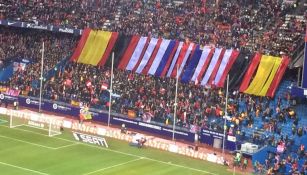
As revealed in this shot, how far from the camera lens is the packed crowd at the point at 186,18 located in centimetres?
5541

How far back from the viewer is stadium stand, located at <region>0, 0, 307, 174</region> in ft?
163

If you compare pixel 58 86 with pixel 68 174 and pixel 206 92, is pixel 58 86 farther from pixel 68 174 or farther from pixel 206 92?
pixel 68 174

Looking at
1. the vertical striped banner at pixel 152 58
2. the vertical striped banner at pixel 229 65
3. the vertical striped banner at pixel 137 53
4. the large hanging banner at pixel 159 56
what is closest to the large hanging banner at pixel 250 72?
the vertical striped banner at pixel 229 65

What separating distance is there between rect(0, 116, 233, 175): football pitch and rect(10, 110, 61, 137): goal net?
47.7 inches

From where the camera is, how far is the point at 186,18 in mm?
61156

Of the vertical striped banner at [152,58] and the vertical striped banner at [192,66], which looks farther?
the vertical striped banner at [152,58]

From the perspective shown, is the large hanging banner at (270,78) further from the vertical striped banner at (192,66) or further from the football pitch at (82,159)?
the football pitch at (82,159)

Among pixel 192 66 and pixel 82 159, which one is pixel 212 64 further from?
pixel 82 159

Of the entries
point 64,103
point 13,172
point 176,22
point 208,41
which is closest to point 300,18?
point 208,41

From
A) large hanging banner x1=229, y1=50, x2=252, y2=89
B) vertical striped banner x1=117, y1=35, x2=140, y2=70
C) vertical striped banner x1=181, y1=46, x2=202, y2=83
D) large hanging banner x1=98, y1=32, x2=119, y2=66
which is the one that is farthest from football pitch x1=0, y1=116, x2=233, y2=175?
large hanging banner x1=98, y1=32, x2=119, y2=66

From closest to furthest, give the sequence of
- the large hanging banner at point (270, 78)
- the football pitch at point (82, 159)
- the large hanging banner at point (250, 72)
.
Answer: the football pitch at point (82, 159) → the large hanging banner at point (270, 78) → the large hanging banner at point (250, 72)

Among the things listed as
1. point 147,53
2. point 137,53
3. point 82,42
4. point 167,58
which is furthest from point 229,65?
point 82,42

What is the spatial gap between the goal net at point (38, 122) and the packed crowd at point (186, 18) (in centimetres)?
1296

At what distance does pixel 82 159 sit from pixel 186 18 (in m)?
21.1
